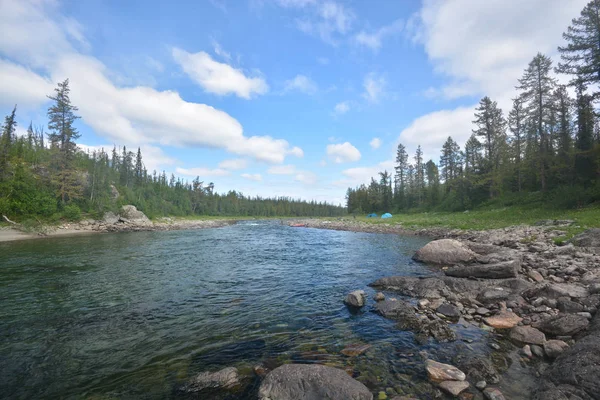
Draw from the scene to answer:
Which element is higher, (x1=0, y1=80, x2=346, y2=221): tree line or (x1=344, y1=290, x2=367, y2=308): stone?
(x1=0, y1=80, x2=346, y2=221): tree line

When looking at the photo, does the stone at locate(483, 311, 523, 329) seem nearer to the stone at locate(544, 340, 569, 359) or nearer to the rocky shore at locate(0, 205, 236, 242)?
the stone at locate(544, 340, 569, 359)

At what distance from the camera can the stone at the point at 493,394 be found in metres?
3.99

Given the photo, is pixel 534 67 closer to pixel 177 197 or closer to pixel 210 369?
pixel 210 369

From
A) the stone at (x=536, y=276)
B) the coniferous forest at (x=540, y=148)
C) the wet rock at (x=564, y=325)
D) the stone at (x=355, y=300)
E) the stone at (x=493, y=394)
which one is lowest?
the stone at (x=355, y=300)

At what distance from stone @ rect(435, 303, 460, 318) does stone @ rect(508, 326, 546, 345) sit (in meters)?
1.43

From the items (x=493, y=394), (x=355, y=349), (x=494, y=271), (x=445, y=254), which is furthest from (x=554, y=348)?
(x=445, y=254)

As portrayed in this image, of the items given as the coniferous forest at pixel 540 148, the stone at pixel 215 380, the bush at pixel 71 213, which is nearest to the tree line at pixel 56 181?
the bush at pixel 71 213

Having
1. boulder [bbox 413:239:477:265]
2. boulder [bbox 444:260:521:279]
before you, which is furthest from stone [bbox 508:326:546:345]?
boulder [bbox 413:239:477:265]

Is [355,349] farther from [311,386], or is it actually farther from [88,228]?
[88,228]

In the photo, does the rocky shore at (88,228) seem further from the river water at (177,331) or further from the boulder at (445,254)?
the boulder at (445,254)

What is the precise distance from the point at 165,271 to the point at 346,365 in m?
12.6

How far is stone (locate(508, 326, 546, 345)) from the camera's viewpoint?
18.7ft

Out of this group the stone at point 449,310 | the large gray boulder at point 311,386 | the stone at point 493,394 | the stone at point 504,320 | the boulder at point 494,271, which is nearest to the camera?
the stone at point 493,394

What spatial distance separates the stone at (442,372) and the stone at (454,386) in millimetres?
146
